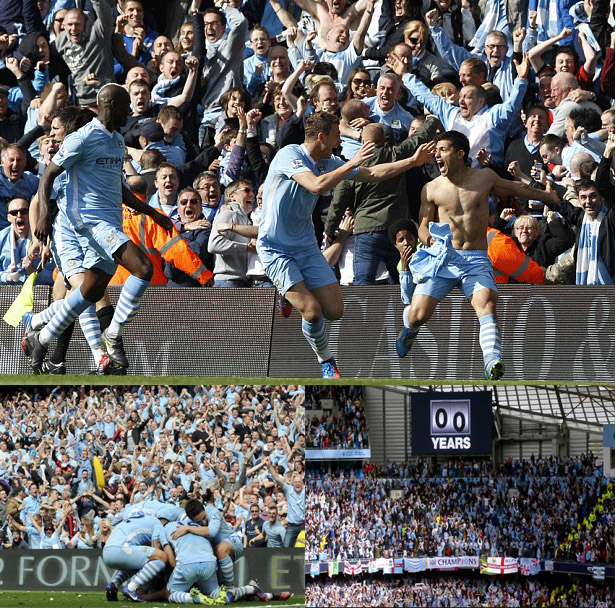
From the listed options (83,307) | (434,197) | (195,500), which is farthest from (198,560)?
(434,197)

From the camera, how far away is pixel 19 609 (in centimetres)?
810

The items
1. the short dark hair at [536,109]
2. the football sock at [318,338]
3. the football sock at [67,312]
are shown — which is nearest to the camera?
the football sock at [67,312]

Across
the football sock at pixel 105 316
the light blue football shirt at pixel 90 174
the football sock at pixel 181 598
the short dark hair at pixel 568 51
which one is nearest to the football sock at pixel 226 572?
the football sock at pixel 181 598

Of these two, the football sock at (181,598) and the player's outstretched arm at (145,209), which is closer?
the football sock at (181,598)

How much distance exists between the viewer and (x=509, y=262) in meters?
9.13

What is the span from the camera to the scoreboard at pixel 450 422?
8.94 metres

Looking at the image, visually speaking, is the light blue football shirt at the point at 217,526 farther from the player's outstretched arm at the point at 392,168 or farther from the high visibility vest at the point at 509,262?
the high visibility vest at the point at 509,262

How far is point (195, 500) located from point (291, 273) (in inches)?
77.2

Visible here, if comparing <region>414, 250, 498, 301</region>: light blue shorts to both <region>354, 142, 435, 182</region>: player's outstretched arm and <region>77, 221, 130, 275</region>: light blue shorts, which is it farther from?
<region>77, 221, 130, 275</region>: light blue shorts

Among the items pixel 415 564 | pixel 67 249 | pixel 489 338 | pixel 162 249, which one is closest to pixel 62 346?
pixel 67 249

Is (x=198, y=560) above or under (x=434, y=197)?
under

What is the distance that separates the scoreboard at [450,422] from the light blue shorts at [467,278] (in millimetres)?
838

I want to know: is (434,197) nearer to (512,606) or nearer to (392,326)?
(392,326)

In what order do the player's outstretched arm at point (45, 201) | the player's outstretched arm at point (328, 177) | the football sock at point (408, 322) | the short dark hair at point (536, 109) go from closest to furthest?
the player's outstretched arm at point (328, 177), the player's outstretched arm at point (45, 201), the football sock at point (408, 322), the short dark hair at point (536, 109)
